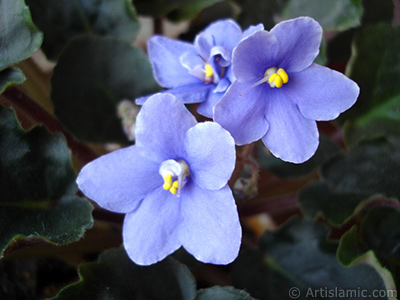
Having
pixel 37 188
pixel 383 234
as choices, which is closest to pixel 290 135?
pixel 383 234

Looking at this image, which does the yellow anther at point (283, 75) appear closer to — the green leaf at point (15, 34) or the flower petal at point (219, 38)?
the flower petal at point (219, 38)

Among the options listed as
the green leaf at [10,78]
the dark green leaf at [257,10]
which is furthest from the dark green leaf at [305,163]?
the green leaf at [10,78]

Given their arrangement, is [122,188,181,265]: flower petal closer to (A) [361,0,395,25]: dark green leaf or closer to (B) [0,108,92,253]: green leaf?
(B) [0,108,92,253]: green leaf

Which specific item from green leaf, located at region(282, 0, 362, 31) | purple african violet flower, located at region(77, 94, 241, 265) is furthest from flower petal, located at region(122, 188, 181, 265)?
green leaf, located at region(282, 0, 362, 31)

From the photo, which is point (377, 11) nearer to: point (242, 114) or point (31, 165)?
point (242, 114)

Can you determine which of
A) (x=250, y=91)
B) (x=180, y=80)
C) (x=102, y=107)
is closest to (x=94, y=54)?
(x=102, y=107)

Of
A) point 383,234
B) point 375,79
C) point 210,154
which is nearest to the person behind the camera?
point 210,154

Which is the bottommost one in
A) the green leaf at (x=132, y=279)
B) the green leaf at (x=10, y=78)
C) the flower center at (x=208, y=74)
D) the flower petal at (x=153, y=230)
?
the green leaf at (x=132, y=279)
